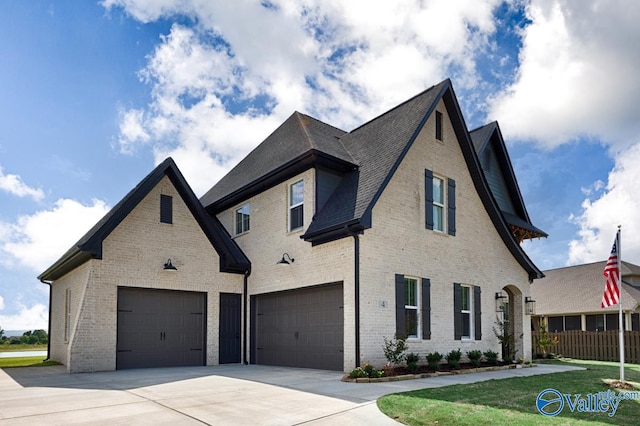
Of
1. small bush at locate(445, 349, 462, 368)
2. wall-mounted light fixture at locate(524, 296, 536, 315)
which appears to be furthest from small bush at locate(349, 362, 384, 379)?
wall-mounted light fixture at locate(524, 296, 536, 315)

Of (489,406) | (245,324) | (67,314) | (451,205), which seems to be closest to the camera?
(489,406)

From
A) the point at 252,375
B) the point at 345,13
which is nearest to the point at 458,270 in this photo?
the point at 252,375

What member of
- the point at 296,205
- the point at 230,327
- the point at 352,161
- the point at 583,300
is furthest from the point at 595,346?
the point at 230,327

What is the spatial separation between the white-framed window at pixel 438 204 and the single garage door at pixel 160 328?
7.82 m

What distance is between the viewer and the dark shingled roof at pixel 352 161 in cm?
1375

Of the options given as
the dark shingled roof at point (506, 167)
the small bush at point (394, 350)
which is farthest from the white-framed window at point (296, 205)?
the dark shingled roof at point (506, 167)

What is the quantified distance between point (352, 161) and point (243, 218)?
5.23 metres

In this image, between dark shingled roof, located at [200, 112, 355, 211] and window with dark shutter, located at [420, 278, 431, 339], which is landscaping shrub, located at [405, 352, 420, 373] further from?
dark shingled roof, located at [200, 112, 355, 211]

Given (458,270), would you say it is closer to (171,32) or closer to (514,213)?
(514,213)

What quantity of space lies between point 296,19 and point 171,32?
11.3 feet

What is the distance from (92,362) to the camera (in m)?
14.3

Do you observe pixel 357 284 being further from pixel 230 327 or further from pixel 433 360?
pixel 230 327

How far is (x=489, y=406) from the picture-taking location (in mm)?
8258

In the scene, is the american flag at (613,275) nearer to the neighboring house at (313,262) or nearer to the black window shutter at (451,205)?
the neighboring house at (313,262)
